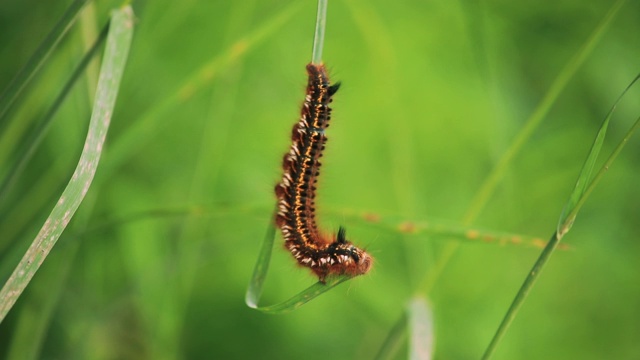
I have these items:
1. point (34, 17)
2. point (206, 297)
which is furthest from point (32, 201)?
point (206, 297)

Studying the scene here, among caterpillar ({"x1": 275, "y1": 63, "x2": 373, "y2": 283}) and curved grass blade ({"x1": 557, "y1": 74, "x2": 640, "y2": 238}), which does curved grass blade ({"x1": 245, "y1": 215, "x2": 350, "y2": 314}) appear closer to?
caterpillar ({"x1": 275, "y1": 63, "x2": 373, "y2": 283})

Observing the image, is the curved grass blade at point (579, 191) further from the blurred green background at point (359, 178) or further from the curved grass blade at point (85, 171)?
the blurred green background at point (359, 178)

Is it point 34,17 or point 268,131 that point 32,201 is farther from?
point 268,131

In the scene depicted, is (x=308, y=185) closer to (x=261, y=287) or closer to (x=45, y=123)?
(x=261, y=287)

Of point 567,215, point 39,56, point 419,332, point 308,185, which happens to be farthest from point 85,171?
point 567,215

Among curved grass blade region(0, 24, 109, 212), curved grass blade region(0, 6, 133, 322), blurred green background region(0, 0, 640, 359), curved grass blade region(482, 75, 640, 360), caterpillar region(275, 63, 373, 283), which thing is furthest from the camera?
blurred green background region(0, 0, 640, 359)

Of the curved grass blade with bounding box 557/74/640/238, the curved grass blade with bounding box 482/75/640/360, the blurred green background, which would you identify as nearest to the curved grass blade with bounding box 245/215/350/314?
the curved grass blade with bounding box 482/75/640/360
